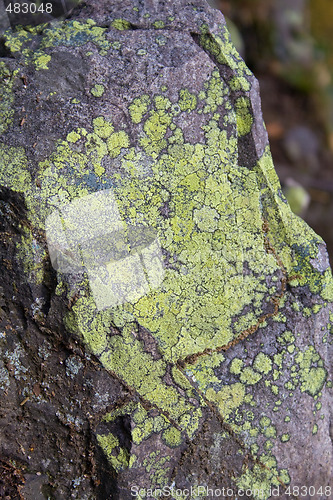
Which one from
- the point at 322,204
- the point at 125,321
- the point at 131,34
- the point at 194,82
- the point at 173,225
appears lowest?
the point at 322,204

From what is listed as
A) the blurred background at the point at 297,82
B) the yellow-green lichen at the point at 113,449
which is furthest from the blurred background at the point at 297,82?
the yellow-green lichen at the point at 113,449

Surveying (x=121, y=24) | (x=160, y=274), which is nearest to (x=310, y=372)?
(x=160, y=274)

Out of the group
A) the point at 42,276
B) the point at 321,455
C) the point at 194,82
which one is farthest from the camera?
the point at 321,455

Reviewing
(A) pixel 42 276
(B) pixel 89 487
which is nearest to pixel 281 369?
(B) pixel 89 487

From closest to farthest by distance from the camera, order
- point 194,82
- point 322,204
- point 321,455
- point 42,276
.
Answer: point 42,276, point 194,82, point 321,455, point 322,204

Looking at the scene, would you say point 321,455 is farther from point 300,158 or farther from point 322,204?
point 300,158

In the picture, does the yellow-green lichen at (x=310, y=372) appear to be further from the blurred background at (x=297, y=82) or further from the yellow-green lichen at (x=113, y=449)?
the blurred background at (x=297, y=82)

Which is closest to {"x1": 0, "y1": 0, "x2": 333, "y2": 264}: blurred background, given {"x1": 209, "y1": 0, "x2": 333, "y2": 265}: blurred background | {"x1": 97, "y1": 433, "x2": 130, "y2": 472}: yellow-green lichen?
{"x1": 209, "y1": 0, "x2": 333, "y2": 265}: blurred background
